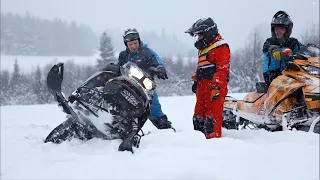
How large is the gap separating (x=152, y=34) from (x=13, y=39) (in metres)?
32.4

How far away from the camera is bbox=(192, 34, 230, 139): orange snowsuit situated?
396 cm

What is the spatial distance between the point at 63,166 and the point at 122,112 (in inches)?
32.7

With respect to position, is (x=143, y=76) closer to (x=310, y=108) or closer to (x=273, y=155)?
(x=273, y=155)

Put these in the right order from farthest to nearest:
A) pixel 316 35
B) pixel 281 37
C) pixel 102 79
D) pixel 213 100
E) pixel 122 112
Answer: pixel 316 35
pixel 281 37
pixel 213 100
pixel 102 79
pixel 122 112

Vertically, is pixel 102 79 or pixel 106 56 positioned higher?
pixel 102 79

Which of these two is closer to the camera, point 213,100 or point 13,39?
point 213,100

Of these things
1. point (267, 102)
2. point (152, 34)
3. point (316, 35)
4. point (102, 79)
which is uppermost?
point (102, 79)

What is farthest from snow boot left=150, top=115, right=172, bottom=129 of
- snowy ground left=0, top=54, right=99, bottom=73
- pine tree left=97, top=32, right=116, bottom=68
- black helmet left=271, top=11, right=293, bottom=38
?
snowy ground left=0, top=54, right=99, bottom=73

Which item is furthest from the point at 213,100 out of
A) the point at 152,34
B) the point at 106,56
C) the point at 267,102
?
the point at 152,34

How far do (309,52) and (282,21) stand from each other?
64cm

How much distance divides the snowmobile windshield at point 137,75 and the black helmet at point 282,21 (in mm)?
1919

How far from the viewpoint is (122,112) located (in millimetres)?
3340

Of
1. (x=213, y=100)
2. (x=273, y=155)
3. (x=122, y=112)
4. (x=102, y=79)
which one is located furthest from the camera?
(x=213, y=100)

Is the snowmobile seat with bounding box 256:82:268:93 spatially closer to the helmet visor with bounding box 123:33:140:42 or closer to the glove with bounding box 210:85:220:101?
the glove with bounding box 210:85:220:101
